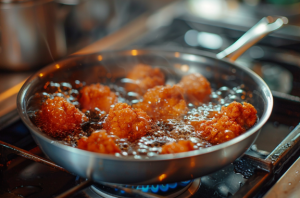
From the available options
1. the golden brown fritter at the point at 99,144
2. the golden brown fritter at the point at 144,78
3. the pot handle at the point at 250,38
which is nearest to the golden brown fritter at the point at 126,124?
the golden brown fritter at the point at 99,144

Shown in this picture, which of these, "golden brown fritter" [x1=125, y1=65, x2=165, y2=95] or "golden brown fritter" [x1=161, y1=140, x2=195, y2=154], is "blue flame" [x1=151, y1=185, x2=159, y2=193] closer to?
"golden brown fritter" [x1=161, y1=140, x2=195, y2=154]

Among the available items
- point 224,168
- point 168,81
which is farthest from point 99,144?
point 168,81

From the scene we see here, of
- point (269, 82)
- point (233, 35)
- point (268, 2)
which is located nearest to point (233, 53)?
point (269, 82)

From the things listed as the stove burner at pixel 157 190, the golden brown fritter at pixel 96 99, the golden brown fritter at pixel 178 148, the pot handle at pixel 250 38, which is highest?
the pot handle at pixel 250 38

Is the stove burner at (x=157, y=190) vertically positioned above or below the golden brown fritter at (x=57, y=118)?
below

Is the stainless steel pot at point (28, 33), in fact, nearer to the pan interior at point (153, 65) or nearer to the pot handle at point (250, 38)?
the pan interior at point (153, 65)

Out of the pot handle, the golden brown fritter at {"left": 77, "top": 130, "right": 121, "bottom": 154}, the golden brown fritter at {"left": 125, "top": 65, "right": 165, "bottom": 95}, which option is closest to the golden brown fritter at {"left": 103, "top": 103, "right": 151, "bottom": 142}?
the golden brown fritter at {"left": 77, "top": 130, "right": 121, "bottom": 154}

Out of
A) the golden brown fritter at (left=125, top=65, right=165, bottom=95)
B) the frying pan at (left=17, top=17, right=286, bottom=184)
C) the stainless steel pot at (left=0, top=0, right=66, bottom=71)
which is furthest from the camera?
the stainless steel pot at (left=0, top=0, right=66, bottom=71)

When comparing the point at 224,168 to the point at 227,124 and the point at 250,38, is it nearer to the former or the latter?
Answer: the point at 227,124
